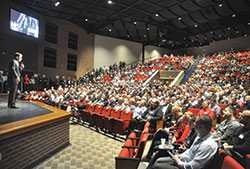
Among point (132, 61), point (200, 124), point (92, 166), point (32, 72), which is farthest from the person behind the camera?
point (132, 61)

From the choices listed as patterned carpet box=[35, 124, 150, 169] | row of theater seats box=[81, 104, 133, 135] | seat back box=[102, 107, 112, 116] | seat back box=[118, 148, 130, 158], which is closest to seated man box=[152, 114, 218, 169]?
seat back box=[118, 148, 130, 158]

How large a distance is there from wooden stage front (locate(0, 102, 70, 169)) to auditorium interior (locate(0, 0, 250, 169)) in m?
0.01

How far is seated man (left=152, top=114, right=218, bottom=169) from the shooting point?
1.68 m

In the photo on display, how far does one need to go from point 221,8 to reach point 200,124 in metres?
15.3

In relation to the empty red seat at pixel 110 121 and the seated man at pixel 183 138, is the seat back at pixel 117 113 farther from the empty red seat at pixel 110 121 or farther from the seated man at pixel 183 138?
the seated man at pixel 183 138

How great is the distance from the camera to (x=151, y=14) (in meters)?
14.3

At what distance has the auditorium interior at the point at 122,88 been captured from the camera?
2352mm

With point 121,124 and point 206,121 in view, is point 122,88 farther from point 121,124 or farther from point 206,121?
point 206,121

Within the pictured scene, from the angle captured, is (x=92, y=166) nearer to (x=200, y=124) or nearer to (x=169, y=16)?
(x=200, y=124)

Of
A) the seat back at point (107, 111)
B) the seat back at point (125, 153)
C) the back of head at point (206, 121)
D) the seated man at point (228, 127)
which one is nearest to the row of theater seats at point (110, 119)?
the seat back at point (107, 111)

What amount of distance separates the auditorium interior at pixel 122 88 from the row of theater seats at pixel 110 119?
3cm

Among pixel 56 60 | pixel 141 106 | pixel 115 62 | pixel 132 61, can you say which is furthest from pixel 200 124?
pixel 132 61

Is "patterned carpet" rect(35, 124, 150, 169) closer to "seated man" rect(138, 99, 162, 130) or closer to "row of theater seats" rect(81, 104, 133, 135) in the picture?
"row of theater seats" rect(81, 104, 133, 135)

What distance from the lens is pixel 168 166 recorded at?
190cm
